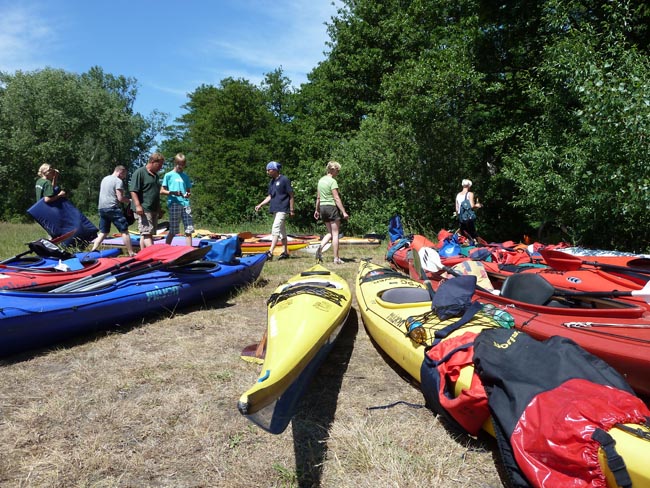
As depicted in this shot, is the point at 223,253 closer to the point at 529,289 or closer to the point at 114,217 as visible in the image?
the point at 114,217

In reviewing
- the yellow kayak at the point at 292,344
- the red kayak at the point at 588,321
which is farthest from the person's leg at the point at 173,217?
the red kayak at the point at 588,321

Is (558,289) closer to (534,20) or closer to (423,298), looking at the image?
(423,298)

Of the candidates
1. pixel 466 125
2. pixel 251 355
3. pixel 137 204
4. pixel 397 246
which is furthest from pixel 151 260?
pixel 466 125

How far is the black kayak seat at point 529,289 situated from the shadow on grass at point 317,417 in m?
1.45

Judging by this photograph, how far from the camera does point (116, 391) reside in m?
2.87

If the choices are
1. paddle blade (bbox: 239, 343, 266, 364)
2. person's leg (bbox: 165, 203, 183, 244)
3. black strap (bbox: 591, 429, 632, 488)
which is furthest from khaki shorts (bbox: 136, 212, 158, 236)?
black strap (bbox: 591, 429, 632, 488)

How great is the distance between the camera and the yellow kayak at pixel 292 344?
6.31 ft

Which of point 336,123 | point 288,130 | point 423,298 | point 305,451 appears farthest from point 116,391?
point 288,130

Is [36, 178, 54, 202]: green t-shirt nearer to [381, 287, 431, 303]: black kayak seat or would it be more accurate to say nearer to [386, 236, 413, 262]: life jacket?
[386, 236, 413, 262]: life jacket

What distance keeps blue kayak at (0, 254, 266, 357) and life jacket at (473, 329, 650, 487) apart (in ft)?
10.2

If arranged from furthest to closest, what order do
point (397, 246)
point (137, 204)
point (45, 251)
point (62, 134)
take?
point (62, 134)
point (397, 246)
point (137, 204)
point (45, 251)

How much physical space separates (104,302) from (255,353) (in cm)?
149

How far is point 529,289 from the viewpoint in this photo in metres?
3.54

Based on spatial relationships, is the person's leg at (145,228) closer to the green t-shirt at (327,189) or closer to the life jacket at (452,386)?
the green t-shirt at (327,189)
